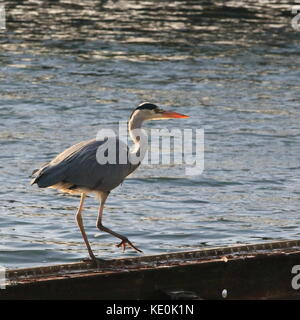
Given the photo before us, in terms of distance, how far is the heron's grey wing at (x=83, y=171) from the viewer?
9898mm

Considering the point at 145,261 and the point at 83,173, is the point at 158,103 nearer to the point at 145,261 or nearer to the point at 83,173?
the point at 83,173

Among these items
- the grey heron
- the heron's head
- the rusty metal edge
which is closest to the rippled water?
the grey heron

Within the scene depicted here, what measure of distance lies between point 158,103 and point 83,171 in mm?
9859

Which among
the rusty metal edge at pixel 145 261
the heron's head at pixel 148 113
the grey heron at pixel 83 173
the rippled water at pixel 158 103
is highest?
the heron's head at pixel 148 113

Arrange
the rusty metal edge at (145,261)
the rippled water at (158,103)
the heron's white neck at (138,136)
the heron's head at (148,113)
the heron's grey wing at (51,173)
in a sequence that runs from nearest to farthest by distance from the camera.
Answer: the rusty metal edge at (145,261) → the heron's grey wing at (51,173) → the heron's white neck at (138,136) → the heron's head at (148,113) → the rippled water at (158,103)

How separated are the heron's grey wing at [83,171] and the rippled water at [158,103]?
167 centimetres

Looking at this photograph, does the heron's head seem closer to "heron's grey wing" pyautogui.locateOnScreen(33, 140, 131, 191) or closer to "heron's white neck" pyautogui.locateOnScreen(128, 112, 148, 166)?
"heron's white neck" pyautogui.locateOnScreen(128, 112, 148, 166)

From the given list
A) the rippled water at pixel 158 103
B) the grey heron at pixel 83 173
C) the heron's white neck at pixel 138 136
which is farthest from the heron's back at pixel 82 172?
the rippled water at pixel 158 103

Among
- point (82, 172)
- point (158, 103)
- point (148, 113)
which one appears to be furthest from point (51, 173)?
point (158, 103)

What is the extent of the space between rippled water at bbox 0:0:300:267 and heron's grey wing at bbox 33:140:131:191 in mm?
1675

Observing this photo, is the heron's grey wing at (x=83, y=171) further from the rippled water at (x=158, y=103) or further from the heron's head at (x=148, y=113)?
the rippled water at (x=158, y=103)

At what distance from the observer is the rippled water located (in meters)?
12.9

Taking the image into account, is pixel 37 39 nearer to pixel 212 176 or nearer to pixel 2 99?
pixel 2 99

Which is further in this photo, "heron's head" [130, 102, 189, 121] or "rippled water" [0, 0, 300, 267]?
"rippled water" [0, 0, 300, 267]
